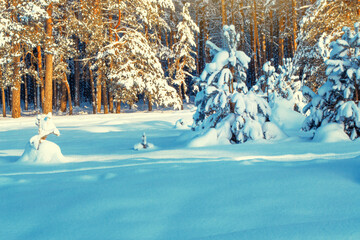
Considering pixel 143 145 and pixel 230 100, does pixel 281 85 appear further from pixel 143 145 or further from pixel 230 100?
pixel 143 145

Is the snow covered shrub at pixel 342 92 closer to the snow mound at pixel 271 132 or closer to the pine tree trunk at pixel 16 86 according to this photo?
the snow mound at pixel 271 132

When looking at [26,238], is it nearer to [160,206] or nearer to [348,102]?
[160,206]

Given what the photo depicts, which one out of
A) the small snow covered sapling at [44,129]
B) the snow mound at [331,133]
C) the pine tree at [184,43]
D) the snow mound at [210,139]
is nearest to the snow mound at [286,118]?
the snow mound at [331,133]

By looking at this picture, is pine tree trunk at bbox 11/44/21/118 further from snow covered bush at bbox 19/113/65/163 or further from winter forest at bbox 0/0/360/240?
snow covered bush at bbox 19/113/65/163

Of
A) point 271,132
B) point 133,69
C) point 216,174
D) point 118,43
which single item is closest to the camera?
point 216,174

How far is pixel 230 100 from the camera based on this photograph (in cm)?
793

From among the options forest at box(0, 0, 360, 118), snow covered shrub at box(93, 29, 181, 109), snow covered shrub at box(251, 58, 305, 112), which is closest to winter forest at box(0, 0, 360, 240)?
snow covered shrub at box(251, 58, 305, 112)

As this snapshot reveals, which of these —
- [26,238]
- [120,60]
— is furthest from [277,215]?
[120,60]

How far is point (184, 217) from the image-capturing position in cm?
255

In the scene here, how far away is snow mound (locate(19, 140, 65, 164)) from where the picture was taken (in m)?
5.63

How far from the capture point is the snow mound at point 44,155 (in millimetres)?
5632

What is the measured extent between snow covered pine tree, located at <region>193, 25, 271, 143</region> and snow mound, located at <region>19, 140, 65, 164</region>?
11.9 ft

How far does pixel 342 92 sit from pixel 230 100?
2.60 metres

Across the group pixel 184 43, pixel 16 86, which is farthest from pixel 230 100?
pixel 184 43
